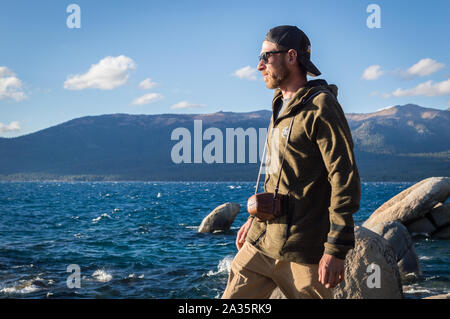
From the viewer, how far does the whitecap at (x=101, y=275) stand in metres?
12.6

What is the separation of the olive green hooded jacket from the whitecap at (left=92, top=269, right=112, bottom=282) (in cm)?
1082

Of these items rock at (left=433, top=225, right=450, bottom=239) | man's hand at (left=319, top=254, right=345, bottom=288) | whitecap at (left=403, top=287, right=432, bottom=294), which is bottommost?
rock at (left=433, top=225, right=450, bottom=239)

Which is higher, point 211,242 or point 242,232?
point 242,232

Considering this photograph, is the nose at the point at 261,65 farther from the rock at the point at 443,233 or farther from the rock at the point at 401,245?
the rock at the point at 443,233

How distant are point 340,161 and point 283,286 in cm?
89

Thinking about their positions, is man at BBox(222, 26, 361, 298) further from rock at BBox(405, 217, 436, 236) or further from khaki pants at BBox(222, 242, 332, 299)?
rock at BBox(405, 217, 436, 236)

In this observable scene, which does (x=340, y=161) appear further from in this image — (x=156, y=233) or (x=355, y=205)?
(x=156, y=233)

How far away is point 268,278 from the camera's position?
284 centimetres

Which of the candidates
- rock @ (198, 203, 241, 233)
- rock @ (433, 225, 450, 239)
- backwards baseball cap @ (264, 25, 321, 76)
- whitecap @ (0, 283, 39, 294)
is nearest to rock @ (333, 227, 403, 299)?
backwards baseball cap @ (264, 25, 321, 76)

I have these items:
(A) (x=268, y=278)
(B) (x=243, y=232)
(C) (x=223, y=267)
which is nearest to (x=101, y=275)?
(C) (x=223, y=267)

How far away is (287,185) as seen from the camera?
2.67 m

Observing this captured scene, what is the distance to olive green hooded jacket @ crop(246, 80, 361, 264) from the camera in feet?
7.94

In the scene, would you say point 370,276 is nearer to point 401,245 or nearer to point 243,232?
point 243,232
